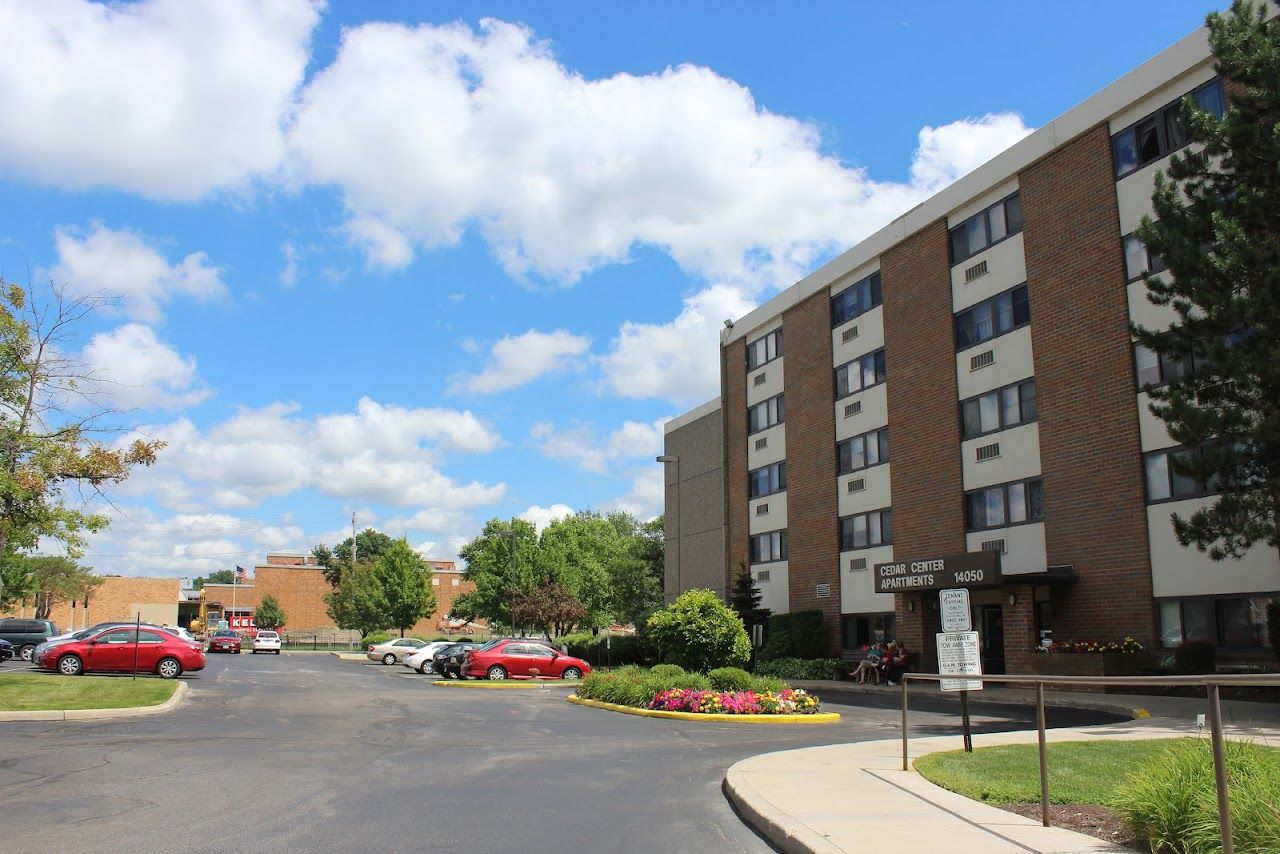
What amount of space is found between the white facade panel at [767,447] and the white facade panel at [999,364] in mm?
11032

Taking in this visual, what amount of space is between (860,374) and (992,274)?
7.42 m

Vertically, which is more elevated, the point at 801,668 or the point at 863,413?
the point at 863,413

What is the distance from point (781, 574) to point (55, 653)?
25317 millimetres

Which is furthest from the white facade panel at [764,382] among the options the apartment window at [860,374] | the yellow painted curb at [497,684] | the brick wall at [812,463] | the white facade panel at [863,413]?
the yellow painted curb at [497,684]

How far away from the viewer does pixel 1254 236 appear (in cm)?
1816

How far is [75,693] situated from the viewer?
21219 millimetres

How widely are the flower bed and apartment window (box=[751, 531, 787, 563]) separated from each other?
2076cm

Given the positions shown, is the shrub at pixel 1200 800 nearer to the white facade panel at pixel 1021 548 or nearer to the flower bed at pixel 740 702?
the flower bed at pixel 740 702

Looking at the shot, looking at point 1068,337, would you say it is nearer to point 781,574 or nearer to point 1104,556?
point 1104,556

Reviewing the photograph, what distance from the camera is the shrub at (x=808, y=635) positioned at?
121 feet

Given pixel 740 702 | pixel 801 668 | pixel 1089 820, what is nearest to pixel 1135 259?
pixel 740 702

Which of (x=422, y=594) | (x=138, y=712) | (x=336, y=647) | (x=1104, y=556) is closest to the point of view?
(x=138, y=712)

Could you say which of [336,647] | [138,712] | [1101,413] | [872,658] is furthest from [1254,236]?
[336,647]

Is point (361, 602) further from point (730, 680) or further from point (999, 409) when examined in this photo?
point (730, 680)
